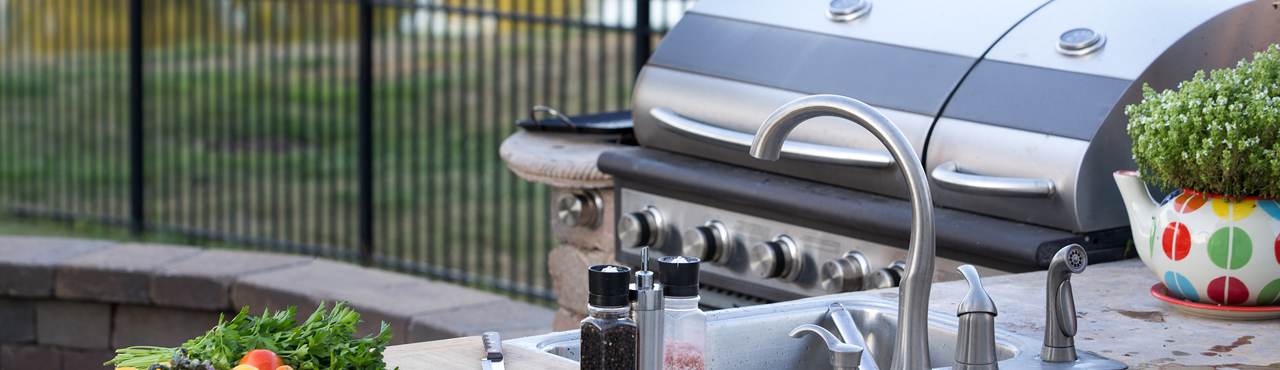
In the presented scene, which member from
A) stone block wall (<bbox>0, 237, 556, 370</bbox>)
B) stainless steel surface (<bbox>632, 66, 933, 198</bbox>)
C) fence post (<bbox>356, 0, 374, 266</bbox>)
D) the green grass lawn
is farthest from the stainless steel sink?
fence post (<bbox>356, 0, 374, 266</bbox>)

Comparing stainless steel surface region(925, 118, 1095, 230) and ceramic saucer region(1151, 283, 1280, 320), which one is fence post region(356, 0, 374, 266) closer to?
stainless steel surface region(925, 118, 1095, 230)

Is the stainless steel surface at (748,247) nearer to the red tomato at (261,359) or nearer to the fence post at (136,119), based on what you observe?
the red tomato at (261,359)

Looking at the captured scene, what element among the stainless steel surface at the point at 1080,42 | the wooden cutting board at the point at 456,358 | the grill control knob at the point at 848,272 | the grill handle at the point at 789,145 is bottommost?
the grill control knob at the point at 848,272

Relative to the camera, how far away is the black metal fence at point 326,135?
18.9 ft

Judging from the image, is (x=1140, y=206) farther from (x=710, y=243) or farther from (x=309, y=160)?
(x=309, y=160)

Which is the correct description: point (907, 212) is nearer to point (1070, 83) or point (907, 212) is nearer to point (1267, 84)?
point (1070, 83)

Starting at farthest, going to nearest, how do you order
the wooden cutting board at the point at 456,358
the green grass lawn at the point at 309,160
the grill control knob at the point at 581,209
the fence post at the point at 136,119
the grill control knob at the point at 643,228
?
the fence post at the point at 136,119 → the green grass lawn at the point at 309,160 → the grill control knob at the point at 581,209 → the grill control knob at the point at 643,228 → the wooden cutting board at the point at 456,358

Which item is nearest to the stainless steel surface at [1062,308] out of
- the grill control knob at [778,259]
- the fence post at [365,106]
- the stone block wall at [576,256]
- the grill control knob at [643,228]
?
the grill control knob at [778,259]

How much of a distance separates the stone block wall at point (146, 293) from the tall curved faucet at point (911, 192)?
2688 mm

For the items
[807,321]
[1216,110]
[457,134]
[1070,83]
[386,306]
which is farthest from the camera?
[457,134]

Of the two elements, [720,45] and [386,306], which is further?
[386,306]

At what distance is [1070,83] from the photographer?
233 centimetres

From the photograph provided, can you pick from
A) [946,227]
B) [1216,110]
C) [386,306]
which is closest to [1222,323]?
[1216,110]

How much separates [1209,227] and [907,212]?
1.98 ft
